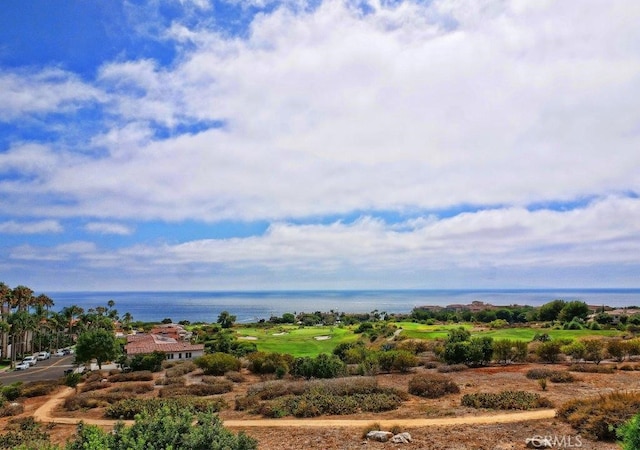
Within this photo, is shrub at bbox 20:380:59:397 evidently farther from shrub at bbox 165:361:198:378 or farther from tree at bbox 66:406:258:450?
tree at bbox 66:406:258:450

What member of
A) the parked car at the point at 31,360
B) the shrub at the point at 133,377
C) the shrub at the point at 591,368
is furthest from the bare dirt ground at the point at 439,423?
the parked car at the point at 31,360

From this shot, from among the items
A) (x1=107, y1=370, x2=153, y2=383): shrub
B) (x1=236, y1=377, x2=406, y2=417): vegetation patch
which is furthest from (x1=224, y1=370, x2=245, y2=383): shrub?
(x1=236, y1=377, x2=406, y2=417): vegetation patch

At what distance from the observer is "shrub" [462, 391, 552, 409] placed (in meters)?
19.1

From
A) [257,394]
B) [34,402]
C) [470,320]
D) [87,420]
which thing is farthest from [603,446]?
[470,320]

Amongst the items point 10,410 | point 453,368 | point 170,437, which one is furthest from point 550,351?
point 10,410

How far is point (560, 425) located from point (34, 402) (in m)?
32.1

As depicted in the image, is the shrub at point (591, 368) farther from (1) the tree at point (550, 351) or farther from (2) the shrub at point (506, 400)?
(2) the shrub at point (506, 400)

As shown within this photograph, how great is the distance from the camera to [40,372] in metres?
53.6

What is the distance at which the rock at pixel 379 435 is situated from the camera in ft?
49.4

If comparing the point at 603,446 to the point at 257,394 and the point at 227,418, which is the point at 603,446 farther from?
the point at 257,394

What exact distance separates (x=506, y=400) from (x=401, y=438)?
24.6 ft

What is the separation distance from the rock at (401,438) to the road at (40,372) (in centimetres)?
4644

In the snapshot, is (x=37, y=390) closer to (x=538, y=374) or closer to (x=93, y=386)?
(x=93, y=386)

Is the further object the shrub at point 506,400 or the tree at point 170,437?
the shrub at point 506,400
